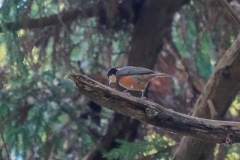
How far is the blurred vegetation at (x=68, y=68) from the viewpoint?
9.74 feet

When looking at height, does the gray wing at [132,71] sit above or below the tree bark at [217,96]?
above

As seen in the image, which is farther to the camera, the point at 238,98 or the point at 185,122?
the point at 238,98

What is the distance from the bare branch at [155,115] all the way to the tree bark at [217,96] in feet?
1.91

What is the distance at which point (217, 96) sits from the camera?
2.65 metres

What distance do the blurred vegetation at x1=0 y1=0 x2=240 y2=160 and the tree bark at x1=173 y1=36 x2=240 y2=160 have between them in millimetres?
Result: 338

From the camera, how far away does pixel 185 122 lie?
1.98 m

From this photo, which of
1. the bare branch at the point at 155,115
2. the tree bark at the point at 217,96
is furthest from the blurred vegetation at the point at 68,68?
the bare branch at the point at 155,115

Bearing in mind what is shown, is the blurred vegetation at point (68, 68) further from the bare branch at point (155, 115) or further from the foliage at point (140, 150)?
the bare branch at point (155, 115)

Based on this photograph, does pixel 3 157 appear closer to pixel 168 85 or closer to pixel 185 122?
pixel 168 85

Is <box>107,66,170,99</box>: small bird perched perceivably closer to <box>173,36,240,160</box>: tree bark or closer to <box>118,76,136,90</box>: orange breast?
<box>118,76,136,90</box>: orange breast

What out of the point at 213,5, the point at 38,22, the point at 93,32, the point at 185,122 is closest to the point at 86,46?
the point at 93,32

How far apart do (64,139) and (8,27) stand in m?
0.83

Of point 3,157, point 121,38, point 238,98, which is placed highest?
point 121,38

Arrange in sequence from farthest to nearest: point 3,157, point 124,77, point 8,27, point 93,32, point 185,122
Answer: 1. point 93,32
2. point 3,157
3. point 8,27
4. point 124,77
5. point 185,122
